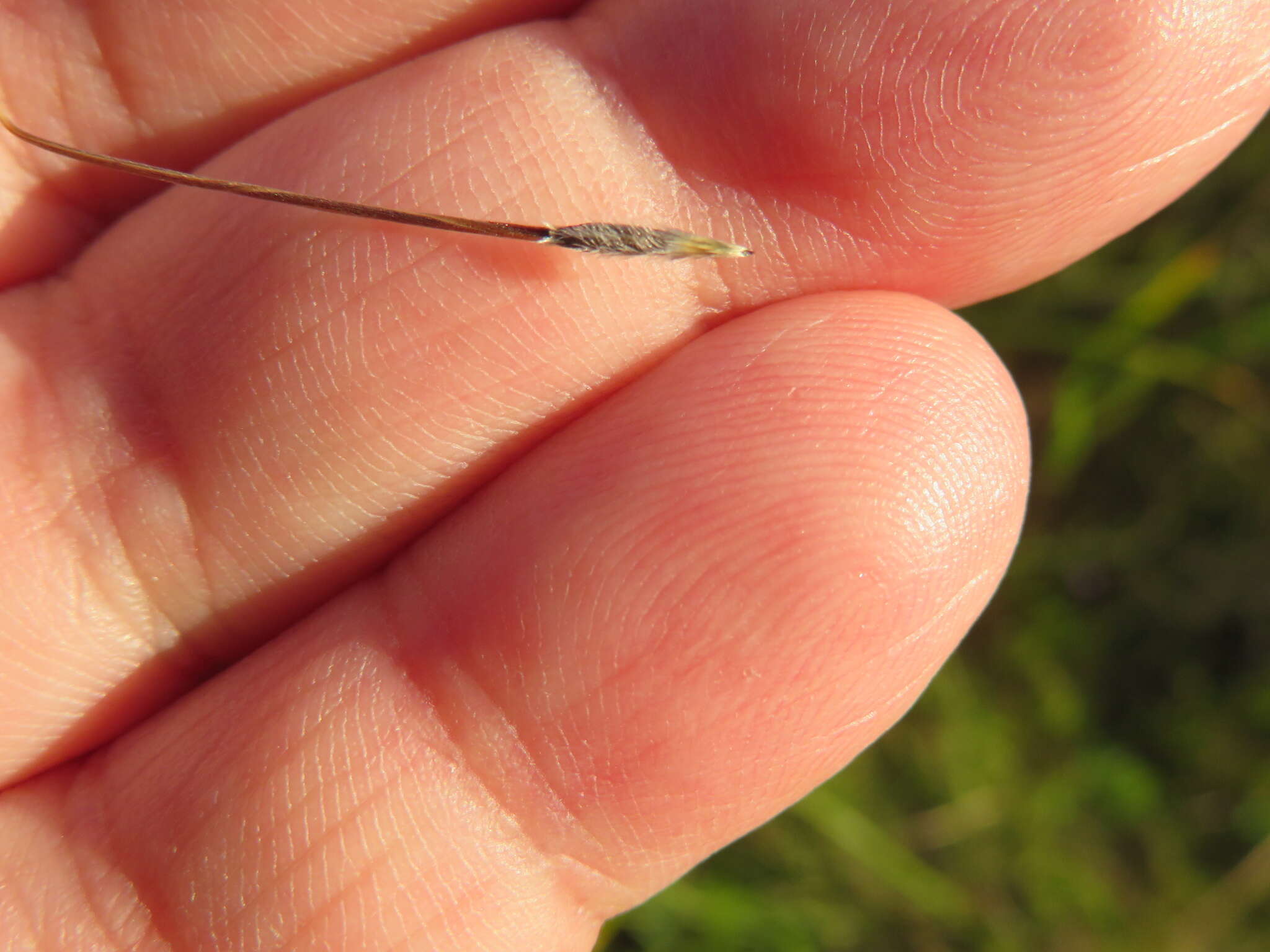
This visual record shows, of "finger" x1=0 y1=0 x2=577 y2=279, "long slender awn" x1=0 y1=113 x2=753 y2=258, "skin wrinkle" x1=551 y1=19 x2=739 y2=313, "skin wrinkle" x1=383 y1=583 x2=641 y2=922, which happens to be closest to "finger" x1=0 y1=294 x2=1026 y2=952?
"skin wrinkle" x1=383 y1=583 x2=641 y2=922

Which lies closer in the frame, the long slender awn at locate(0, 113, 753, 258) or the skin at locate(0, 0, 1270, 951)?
the skin at locate(0, 0, 1270, 951)

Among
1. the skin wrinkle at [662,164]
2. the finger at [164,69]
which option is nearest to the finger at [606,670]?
the skin wrinkle at [662,164]

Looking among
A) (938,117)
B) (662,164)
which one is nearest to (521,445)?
(662,164)

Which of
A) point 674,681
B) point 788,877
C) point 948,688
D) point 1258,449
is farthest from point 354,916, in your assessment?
point 1258,449

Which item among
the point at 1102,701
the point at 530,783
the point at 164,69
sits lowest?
the point at 1102,701

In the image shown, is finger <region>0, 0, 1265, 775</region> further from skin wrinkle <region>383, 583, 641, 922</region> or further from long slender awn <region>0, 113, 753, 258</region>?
skin wrinkle <region>383, 583, 641, 922</region>

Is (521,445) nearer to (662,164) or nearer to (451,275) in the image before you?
(451,275)

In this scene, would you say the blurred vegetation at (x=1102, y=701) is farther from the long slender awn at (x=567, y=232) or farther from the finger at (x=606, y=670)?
the long slender awn at (x=567, y=232)
